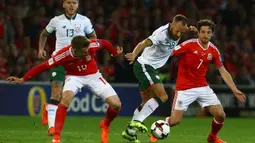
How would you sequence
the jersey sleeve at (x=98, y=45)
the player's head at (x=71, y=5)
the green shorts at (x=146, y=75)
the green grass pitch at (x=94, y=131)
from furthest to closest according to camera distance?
the player's head at (x=71, y=5) → the green shorts at (x=146, y=75) → the green grass pitch at (x=94, y=131) → the jersey sleeve at (x=98, y=45)

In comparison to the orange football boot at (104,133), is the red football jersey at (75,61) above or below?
above

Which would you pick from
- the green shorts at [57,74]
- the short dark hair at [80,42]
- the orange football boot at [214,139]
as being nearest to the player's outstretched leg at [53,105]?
the green shorts at [57,74]

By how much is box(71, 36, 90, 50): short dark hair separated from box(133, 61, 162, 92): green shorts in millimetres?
2279

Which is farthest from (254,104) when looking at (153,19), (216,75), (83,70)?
(83,70)

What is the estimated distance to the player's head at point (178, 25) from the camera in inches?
471

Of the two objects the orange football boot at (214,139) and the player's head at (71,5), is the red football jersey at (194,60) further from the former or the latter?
the player's head at (71,5)

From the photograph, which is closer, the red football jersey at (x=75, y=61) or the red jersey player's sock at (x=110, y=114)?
the red football jersey at (x=75, y=61)

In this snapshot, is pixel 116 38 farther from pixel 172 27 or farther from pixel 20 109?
pixel 172 27

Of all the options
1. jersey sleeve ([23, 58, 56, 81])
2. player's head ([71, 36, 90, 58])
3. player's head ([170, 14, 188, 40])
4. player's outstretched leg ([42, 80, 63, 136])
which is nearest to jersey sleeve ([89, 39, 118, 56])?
player's head ([71, 36, 90, 58])

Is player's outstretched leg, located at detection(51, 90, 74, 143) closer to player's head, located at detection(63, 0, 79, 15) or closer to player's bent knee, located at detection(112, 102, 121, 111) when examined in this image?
player's bent knee, located at detection(112, 102, 121, 111)

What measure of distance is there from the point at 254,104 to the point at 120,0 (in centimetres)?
506

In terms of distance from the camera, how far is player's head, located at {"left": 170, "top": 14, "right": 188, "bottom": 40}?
12.0 metres

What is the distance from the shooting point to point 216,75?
66.8 feet

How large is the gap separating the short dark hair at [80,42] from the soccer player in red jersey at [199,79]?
1.71 metres
